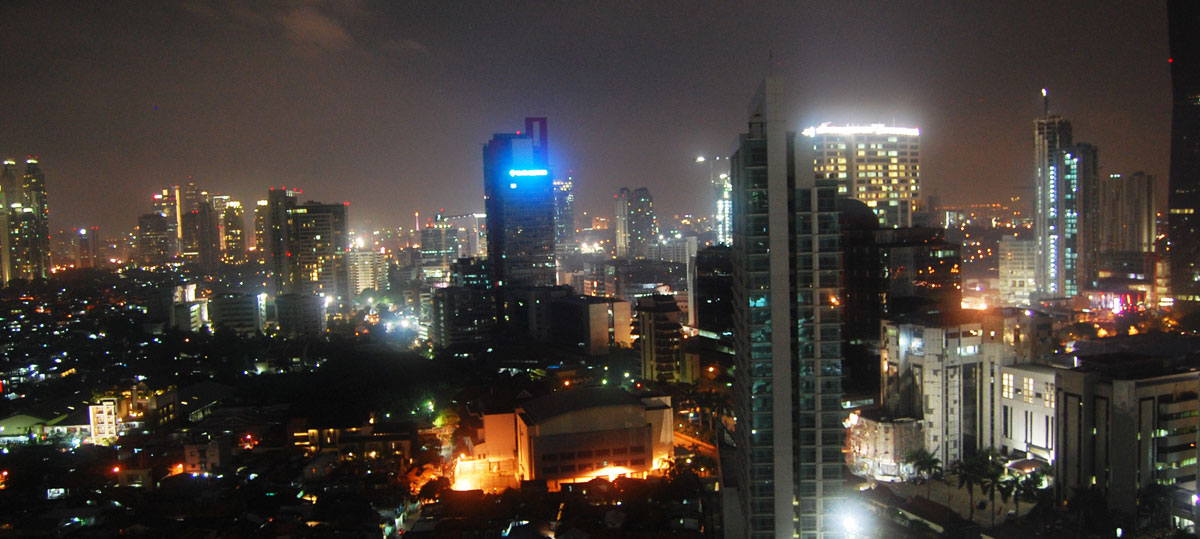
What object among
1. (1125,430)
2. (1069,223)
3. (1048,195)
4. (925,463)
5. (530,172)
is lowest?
(925,463)

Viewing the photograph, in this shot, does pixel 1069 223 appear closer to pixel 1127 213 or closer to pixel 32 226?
pixel 1127 213

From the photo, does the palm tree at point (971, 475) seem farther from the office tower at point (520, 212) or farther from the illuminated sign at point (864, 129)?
the office tower at point (520, 212)

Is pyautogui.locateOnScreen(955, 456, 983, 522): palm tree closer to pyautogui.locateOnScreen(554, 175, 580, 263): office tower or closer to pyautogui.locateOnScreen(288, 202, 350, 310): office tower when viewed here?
pyautogui.locateOnScreen(288, 202, 350, 310): office tower

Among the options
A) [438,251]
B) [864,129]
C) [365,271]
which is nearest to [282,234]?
[365,271]

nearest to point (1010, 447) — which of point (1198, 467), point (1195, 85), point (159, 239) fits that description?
point (1198, 467)

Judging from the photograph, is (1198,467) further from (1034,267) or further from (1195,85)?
(1034,267)

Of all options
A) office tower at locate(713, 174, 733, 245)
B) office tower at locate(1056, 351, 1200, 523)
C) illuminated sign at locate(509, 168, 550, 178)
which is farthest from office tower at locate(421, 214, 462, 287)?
office tower at locate(1056, 351, 1200, 523)
